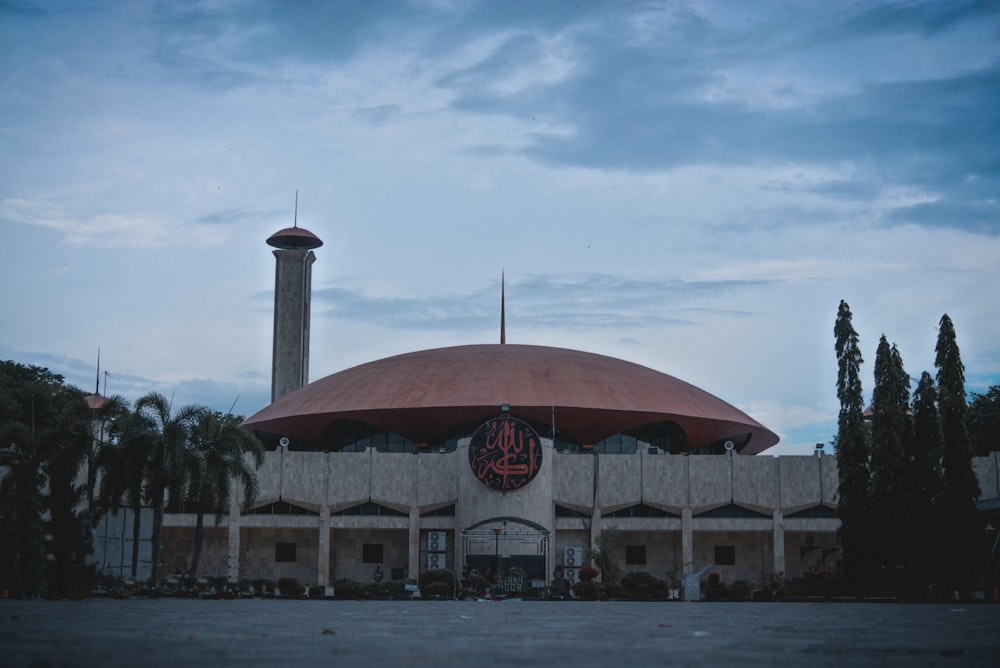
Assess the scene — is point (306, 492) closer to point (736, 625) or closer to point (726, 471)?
point (726, 471)

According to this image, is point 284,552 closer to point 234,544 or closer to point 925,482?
point 234,544

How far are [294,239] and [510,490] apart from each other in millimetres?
35452

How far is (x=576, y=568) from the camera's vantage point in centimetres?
5794

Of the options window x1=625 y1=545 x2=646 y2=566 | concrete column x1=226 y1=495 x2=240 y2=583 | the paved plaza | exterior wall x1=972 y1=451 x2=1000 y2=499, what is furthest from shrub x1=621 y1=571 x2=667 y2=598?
the paved plaza

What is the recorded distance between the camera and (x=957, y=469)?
4438cm

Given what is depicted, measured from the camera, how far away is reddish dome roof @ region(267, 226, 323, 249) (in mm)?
84500

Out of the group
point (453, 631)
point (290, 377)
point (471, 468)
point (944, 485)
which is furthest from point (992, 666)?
point (290, 377)

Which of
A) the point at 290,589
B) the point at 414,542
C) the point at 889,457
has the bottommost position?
the point at 290,589

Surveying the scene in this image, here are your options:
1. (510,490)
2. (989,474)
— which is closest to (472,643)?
(510,490)

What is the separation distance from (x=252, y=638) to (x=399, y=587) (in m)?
34.4

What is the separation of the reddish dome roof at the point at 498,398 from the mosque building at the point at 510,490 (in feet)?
0.44

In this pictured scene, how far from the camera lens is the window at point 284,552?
6122cm

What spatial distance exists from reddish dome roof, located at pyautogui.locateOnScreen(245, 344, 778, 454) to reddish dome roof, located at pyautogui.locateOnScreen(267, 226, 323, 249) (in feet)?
57.1

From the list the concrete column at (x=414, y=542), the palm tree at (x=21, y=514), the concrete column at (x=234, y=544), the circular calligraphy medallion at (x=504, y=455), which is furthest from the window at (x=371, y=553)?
the palm tree at (x=21, y=514)
